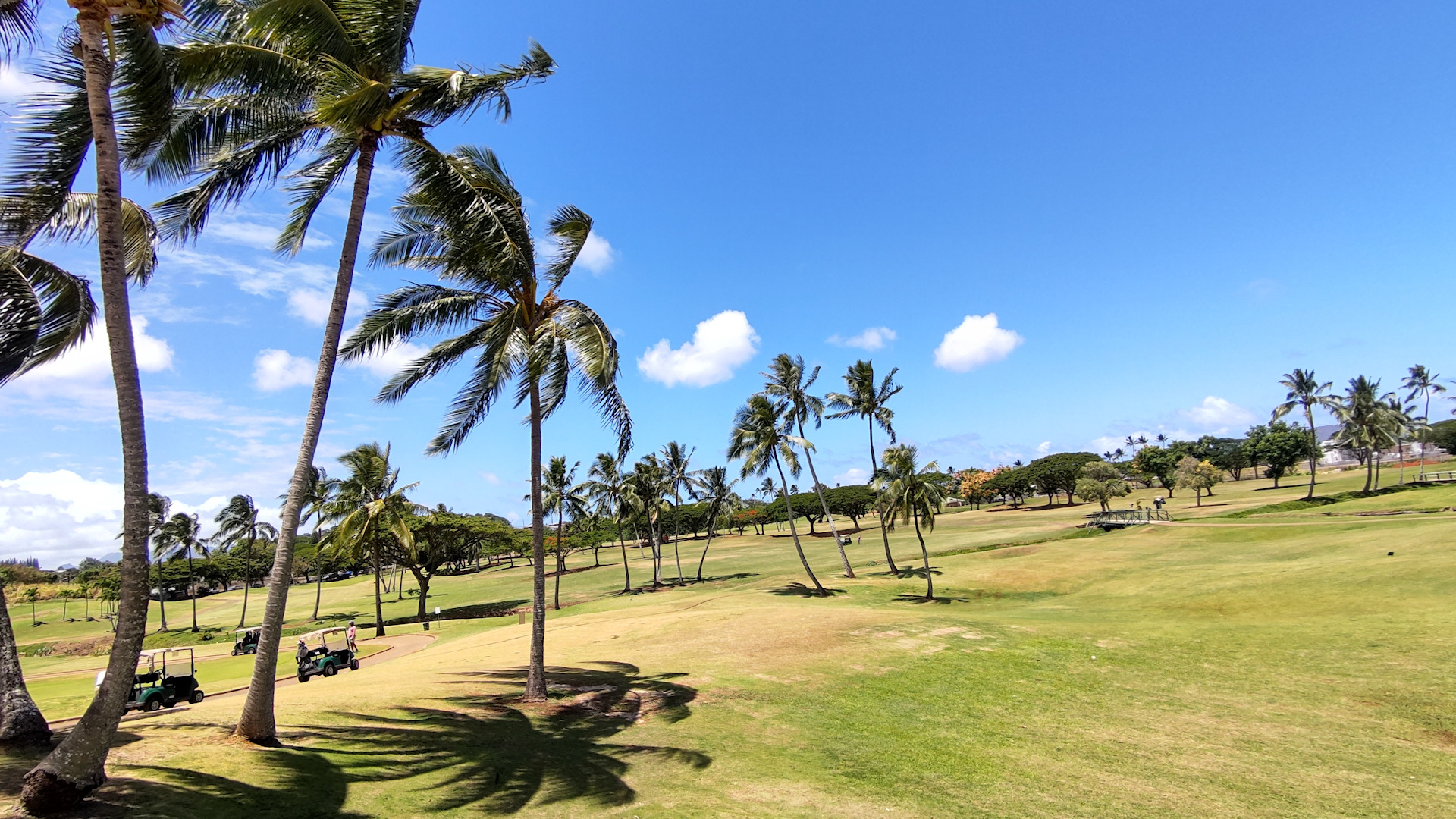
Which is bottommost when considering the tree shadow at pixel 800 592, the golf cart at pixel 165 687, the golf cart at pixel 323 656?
the tree shadow at pixel 800 592

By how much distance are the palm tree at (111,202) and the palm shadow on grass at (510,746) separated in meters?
3.27

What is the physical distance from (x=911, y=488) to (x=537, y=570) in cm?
2604

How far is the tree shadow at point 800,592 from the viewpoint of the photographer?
39.2 metres

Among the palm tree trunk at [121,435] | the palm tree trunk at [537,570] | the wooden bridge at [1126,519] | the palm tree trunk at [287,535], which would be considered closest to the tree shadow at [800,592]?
the palm tree trunk at [537,570]

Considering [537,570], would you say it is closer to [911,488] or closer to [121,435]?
[121,435]

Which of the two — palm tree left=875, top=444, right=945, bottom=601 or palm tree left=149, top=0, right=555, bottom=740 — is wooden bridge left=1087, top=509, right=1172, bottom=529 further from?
palm tree left=149, top=0, right=555, bottom=740

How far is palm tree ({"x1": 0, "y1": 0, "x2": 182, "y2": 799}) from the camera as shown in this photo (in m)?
7.58

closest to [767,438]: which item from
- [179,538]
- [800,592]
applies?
[800,592]

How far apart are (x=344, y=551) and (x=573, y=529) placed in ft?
186

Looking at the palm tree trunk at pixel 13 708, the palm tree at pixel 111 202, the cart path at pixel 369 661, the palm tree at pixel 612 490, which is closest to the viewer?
the palm tree at pixel 111 202

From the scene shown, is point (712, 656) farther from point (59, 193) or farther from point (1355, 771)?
point (59, 193)

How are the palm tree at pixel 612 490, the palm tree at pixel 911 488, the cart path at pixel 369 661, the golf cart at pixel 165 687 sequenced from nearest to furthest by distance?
the cart path at pixel 369 661, the golf cart at pixel 165 687, the palm tree at pixel 911 488, the palm tree at pixel 612 490

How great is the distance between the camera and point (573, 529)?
338ft

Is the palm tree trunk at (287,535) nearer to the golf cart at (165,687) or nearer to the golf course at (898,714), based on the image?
the golf course at (898,714)
